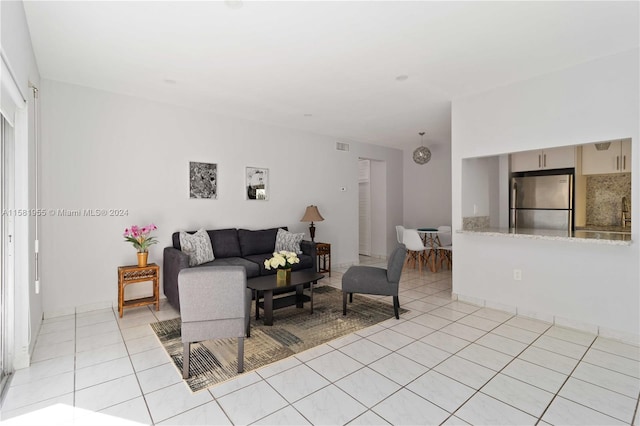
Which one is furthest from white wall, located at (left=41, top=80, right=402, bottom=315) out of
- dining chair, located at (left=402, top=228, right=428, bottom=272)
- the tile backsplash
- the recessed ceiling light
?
the tile backsplash

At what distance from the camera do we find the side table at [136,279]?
365 cm

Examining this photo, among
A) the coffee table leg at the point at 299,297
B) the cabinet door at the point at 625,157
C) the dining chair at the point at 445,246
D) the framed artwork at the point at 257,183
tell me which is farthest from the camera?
the dining chair at the point at 445,246

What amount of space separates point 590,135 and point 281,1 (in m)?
3.16

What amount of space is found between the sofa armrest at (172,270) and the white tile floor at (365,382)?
51cm

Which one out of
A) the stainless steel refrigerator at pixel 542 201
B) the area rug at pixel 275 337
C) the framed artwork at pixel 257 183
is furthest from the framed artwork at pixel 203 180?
the stainless steel refrigerator at pixel 542 201

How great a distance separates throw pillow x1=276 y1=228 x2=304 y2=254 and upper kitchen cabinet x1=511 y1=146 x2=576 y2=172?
141 inches

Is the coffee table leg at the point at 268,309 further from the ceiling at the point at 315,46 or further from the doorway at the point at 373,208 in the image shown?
the doorway at the point at 373,208

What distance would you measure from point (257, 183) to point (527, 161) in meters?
4.44

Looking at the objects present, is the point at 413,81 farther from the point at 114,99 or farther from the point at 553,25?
the point at 114,99

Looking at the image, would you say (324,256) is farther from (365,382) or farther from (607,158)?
(607,158)

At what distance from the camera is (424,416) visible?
75.2 inches

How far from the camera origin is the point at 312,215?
5586 millimetres

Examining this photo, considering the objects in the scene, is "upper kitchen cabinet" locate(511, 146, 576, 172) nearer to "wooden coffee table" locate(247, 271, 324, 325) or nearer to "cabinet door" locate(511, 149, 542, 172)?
"cabinet door" locate(511, 149, 542, 172)

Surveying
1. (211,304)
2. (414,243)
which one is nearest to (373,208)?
(414,243)
